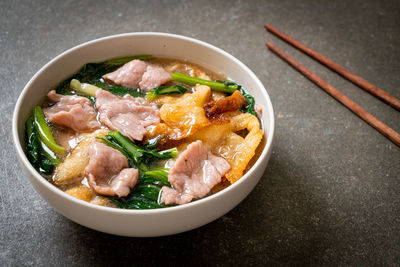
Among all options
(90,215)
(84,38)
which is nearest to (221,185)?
(90,215)

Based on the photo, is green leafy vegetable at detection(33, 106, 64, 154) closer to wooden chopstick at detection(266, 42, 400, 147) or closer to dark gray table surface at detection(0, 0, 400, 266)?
dark gray table surface at detection(0, 0, 400, 266)

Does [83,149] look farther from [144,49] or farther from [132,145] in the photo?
[144,49]

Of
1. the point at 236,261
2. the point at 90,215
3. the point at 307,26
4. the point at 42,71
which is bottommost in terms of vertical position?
the point at 236,261

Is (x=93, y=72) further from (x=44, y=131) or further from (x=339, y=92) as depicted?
(x=339, y=92)

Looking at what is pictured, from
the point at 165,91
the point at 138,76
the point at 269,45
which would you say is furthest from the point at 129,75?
the point at 269,45

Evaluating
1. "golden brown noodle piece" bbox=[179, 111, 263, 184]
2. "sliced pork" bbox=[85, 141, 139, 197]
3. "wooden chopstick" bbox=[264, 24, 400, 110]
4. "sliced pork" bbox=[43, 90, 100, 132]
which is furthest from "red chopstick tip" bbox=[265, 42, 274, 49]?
"sliced pork" bbox=[85, 141, 139, 197]

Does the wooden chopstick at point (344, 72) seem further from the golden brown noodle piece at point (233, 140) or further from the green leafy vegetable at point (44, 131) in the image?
the green leafy vegetable at point (44, 131)
